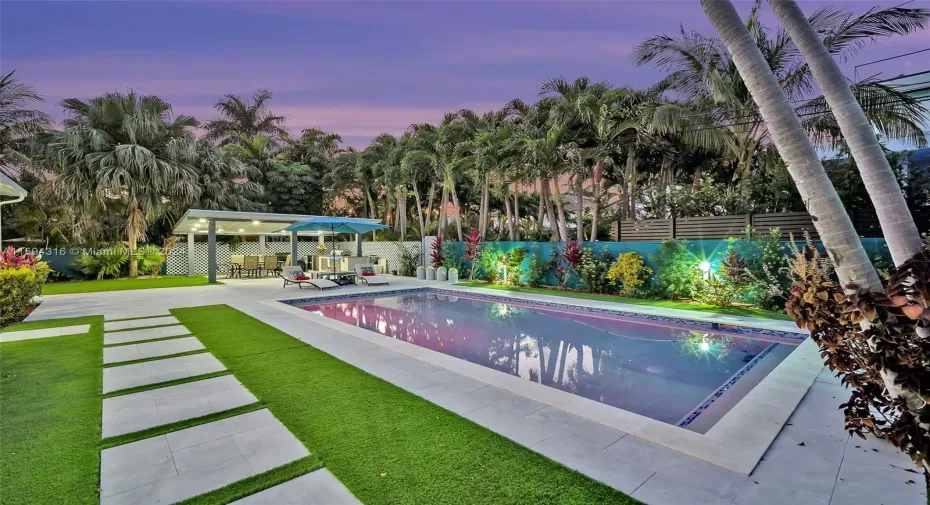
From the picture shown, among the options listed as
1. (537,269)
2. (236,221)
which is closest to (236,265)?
(236,221)

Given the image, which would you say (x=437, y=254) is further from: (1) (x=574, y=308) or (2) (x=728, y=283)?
(2) (x=728, y=283)

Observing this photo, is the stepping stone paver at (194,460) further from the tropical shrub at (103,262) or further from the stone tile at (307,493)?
the tropical shrub at (103,262)

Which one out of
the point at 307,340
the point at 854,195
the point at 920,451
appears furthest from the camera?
the point at 854,195

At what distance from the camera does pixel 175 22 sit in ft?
32.0

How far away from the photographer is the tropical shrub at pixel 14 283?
24.3ft

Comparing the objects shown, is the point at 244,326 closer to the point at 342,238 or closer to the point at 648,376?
the point at 648,376

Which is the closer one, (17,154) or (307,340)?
(307,340)

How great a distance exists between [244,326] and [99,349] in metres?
2.02

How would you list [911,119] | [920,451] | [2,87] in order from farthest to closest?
1. [2,87]
2. [911,119]
3. [920,451]

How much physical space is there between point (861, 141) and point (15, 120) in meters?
25.5

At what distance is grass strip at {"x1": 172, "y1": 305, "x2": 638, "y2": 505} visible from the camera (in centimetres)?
244

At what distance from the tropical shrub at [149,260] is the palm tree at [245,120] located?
13.6 metres

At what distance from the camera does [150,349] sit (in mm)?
5938

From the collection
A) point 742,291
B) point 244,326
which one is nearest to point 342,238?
point 244,326
